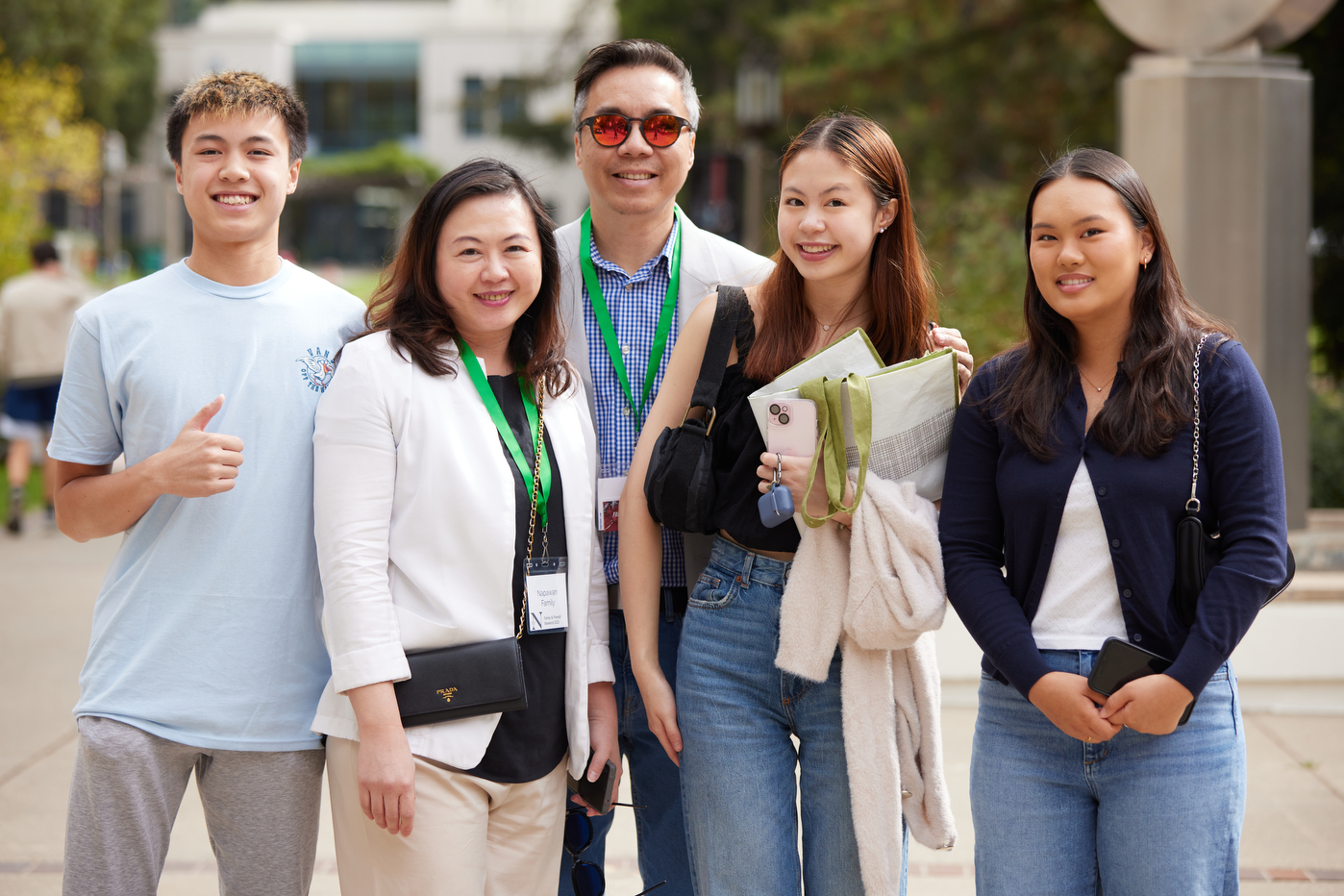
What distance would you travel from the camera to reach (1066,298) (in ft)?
8.18

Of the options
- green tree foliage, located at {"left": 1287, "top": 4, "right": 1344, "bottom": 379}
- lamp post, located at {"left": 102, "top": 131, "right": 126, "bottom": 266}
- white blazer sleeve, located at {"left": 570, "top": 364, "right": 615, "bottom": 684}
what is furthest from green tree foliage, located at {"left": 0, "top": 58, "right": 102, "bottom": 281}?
white blazer sleeve, located at {"left": 570, "top": 364, "right": 615, "bottom": 684}

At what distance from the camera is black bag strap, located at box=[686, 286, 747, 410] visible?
2.75 m

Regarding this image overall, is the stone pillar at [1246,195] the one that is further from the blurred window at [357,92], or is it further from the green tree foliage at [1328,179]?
the blurred window at [357,92]

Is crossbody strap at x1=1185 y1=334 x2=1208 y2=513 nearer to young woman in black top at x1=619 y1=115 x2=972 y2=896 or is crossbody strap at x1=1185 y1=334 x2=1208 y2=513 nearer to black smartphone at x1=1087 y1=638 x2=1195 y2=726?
black smartphone at x1=1087 y1=638 x2=1195 y2=726

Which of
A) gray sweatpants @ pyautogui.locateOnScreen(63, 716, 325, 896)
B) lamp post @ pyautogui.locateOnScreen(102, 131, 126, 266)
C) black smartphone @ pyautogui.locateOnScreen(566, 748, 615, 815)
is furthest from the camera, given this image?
lamp post @ pyautogui.locateOnScreen(102, 131, 126, 266)

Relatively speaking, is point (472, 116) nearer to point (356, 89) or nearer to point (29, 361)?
point (356, 89)

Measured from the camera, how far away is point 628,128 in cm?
313

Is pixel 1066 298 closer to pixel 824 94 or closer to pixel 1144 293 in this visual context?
pixel 1144 293

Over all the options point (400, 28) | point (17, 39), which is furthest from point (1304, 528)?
point (400, 28)

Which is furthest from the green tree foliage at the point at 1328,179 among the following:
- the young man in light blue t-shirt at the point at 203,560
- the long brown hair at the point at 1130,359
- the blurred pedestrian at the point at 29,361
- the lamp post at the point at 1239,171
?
the blurred pedestrian at the point at 29,361

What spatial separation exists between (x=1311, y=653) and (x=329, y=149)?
190 ft

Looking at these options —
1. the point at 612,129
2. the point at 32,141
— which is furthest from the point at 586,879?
the point at 32,141

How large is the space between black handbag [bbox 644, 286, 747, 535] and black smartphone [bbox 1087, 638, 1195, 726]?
849mm

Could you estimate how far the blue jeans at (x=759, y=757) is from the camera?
2.62m
